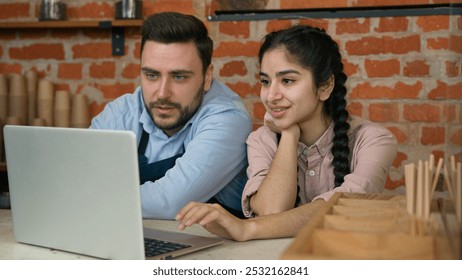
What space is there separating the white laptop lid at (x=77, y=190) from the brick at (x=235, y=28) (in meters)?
1.49

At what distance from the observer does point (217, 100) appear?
1807mm

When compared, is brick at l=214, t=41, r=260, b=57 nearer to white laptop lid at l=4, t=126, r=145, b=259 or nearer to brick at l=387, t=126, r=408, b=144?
brick at l=387, t=126, r=408, b=144

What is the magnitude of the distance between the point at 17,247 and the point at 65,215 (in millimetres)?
156

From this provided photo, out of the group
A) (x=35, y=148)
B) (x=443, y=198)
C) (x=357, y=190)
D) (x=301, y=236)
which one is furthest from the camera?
(x=357, y=190)

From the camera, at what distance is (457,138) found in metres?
0.92

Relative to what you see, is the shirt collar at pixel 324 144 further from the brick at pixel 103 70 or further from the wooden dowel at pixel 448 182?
the brick at pixel 103 70

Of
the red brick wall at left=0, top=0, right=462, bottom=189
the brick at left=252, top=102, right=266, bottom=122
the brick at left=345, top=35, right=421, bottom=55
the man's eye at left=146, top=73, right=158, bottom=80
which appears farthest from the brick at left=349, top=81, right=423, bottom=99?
the man's eye at left=146, top=73, right=158, bottom=80

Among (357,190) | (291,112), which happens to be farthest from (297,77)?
(357,190)

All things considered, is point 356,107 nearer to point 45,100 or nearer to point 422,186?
point 45,100

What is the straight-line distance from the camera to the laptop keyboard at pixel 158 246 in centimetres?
102

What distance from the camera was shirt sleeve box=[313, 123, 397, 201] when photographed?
4.74ft

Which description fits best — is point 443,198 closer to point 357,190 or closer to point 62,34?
point 357,190

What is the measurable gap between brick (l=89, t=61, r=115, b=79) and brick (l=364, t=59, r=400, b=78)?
110cm

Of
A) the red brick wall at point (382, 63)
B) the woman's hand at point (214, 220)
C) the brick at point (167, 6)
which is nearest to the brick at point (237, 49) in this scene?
the red brick wall at point (382, 63)
